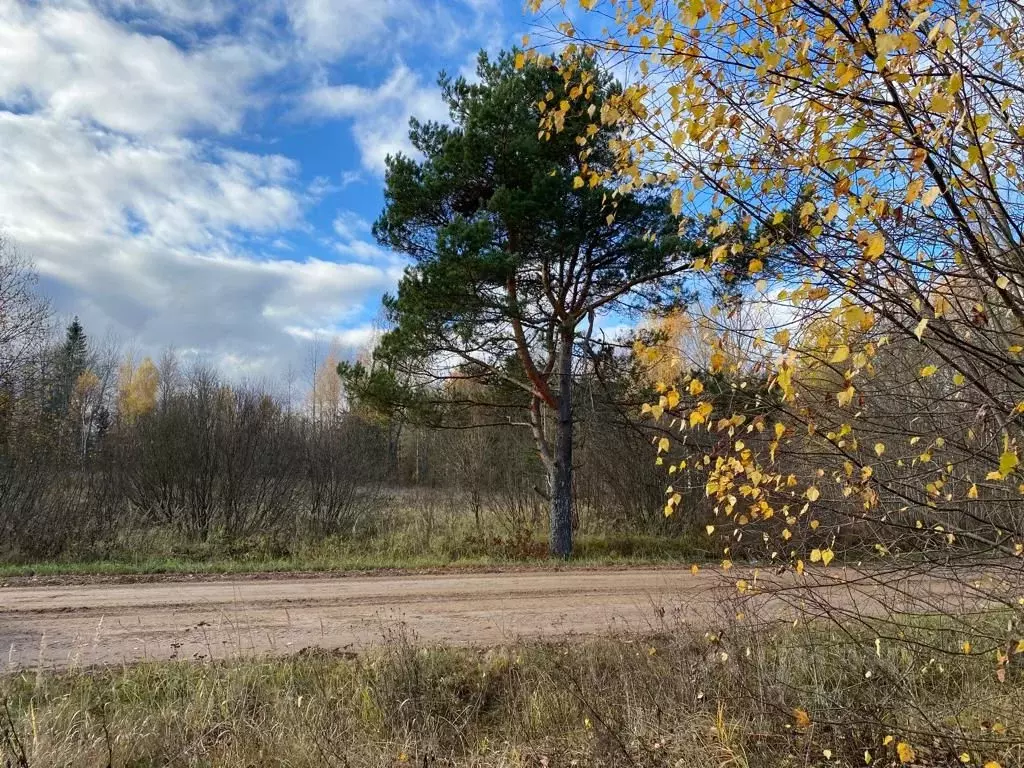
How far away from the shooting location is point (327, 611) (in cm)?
859

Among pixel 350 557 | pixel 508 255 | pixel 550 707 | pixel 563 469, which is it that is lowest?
pixel 550 707

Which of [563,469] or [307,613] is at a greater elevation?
[563,469]

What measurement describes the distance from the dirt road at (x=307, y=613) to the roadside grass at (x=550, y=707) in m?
0.66

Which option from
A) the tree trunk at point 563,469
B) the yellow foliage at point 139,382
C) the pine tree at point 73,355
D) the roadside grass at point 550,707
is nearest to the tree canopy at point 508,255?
the tree trunk at point 563,469

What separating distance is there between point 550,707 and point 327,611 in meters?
4.24

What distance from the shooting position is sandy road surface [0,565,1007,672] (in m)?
6.80

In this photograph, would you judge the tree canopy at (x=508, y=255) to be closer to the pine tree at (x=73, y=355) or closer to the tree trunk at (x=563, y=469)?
the tree trunk at (x=563, y=469)

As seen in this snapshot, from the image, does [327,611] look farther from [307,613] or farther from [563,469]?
[563,469]

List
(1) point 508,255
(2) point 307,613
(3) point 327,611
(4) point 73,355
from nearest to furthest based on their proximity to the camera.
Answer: (2) point 307,613, (3) point 327,611, (1) point 508,255, (4) point 73,355

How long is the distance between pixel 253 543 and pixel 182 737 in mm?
11079

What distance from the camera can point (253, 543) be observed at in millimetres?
15188

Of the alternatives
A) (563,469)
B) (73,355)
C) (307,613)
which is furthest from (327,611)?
(73,355)

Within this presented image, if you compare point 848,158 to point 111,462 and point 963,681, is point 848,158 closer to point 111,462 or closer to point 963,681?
point 963,681

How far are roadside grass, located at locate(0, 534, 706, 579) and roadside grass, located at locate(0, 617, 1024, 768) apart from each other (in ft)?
21.3
